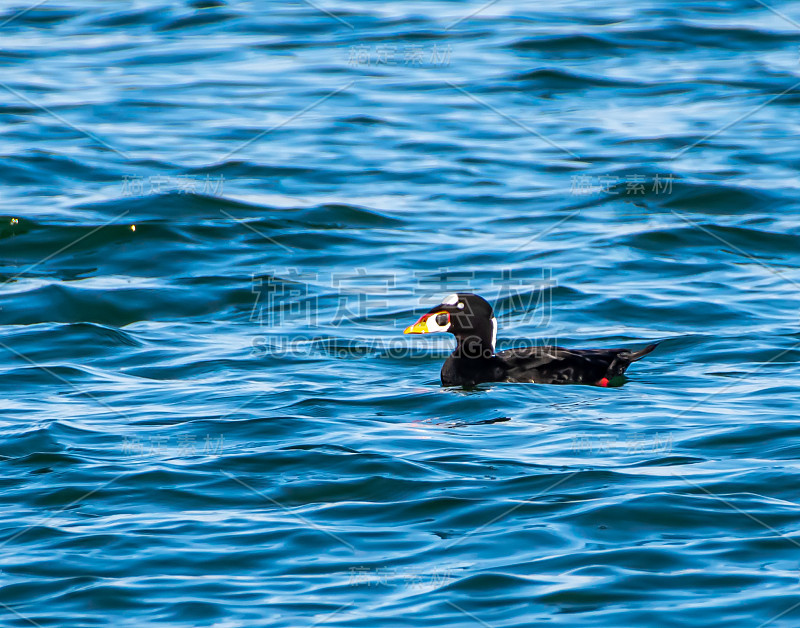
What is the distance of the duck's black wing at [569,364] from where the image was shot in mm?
9602

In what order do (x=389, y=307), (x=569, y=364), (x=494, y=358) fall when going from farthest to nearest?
(x=389, y=307), (x=494, y=358), (x=569, y=364)

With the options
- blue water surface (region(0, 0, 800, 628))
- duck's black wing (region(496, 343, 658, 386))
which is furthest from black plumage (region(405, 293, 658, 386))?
blue water surface (region(0, 0, 800, 628))

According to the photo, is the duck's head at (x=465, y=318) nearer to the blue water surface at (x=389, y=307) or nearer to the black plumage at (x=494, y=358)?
the black plumage at (x=494, y=358)

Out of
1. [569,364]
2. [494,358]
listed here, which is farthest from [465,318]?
[569,364]

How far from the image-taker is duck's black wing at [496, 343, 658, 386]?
960cm

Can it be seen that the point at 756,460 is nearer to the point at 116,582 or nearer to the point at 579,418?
the point at 579,418

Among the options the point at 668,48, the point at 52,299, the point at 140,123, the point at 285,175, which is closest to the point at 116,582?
the point at 52,299

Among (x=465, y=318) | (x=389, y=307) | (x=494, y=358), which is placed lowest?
(x=494, y=358)

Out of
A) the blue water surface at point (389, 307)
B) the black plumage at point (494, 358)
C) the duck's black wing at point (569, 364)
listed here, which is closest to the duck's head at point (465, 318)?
the black plumage at point (494, 358)

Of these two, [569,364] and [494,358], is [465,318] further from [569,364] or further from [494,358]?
[569,364]

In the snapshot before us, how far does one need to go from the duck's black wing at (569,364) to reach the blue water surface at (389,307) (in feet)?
0.50

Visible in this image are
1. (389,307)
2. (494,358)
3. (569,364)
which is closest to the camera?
(569,364)

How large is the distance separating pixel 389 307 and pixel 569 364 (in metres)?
2.88

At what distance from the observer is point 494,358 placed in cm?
1027
